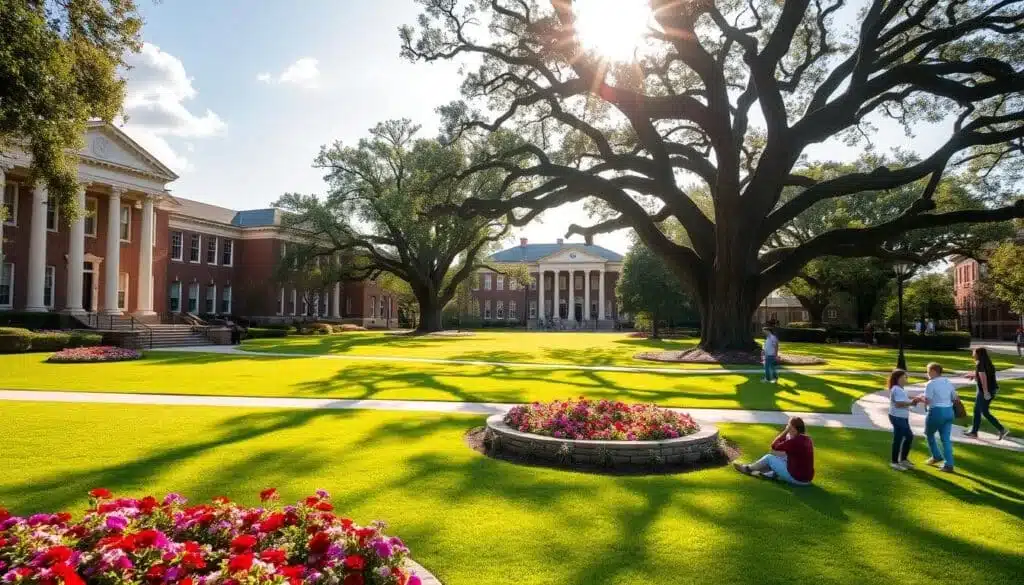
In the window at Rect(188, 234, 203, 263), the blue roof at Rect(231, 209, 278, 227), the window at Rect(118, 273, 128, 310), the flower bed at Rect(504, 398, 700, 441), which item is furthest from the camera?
the blue roof at Rect(231, 209, 278, 227)

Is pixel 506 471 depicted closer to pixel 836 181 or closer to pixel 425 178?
pixel 836 181

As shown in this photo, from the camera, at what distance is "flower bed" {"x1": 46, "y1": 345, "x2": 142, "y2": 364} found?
23.2 metres

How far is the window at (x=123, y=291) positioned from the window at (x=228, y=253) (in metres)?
17.5

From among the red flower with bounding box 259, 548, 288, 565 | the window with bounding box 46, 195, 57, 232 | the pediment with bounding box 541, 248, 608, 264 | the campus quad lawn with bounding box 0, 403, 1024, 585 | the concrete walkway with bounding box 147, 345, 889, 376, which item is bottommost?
the campus quad lawn with bounding box 0, 403, 1024, 585

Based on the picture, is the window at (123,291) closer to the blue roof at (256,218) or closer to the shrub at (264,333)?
the shrub at (264,333)

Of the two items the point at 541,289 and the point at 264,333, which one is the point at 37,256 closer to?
the point at 264,333

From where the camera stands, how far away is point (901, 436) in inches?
345

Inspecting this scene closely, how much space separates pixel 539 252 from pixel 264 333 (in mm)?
59466

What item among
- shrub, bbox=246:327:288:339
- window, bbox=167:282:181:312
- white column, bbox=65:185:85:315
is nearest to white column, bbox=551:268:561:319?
shrub, bbox=246:327:288:339

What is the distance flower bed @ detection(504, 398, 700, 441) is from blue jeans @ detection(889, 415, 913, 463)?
2612 millimetres

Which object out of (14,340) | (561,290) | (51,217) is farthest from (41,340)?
(561,290)

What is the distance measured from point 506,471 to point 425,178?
24686 mm

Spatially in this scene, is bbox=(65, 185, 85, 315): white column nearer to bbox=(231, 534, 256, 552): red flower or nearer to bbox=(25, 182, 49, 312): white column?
bbox=(25, 182, 49, 312): white column

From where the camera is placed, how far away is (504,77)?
27750mm
